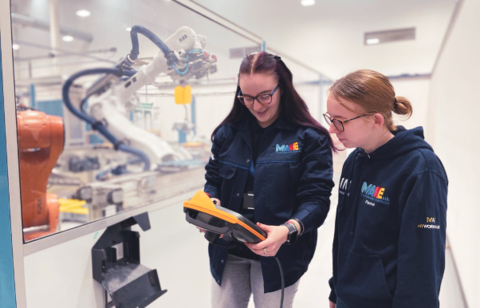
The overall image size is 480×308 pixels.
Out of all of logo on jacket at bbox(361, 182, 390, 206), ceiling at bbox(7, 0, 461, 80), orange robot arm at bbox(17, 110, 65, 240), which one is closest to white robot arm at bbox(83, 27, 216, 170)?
orange robot arm at bbox(17, 110, 65, 240)

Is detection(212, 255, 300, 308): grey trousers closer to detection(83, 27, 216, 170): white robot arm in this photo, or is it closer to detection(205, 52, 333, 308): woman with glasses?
detection(205, 52, 333, 308): woman with glasses

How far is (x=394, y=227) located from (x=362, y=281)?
0.61 ft

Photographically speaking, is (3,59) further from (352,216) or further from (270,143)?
(352,216)

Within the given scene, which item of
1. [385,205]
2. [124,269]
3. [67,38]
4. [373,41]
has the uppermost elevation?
[67,38]

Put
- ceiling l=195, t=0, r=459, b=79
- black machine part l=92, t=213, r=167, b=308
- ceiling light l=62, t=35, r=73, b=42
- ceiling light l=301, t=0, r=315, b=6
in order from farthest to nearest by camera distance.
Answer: ceiling light l=62, t=35, r=73, b=42 < ceiling light l=301, t=0, r=315, b=6 < ceiling l=195, t=0, r=459, b=79 < black machine part l=92, t=213, r=167, b=308

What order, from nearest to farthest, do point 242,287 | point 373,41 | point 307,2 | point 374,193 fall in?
point 374,193 < point 242,287 < point 307,2 < point 373,41

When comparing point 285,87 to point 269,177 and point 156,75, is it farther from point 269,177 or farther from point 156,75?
point 156,75

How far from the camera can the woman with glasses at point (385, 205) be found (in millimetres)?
817

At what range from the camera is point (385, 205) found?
35.4 inches

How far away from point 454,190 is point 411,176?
8.24 feet

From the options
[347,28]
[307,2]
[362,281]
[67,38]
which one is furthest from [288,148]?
[67,38]

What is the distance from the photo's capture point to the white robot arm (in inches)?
65.4

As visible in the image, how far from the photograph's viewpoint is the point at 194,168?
281 cm

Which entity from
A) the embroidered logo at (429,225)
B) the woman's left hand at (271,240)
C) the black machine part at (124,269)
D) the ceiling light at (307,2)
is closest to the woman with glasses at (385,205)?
the embroidered logo at (429,225)
